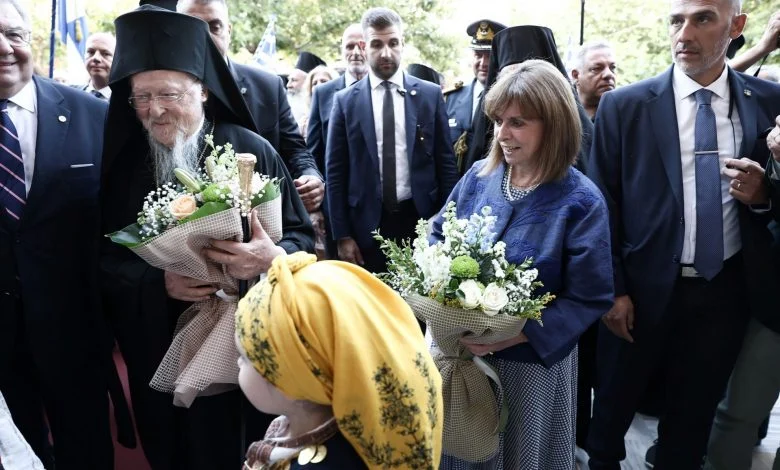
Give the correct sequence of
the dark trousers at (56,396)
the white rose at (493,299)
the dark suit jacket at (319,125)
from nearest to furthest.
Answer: the white rose at (493,299) < the dark trousers at (56,396) < the dark suit jacket at (319,125)

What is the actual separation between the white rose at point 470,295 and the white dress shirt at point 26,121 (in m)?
2.22

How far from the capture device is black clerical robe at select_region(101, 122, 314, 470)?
3023mm

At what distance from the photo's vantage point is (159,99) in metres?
2.92

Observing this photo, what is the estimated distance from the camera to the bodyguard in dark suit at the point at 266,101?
421 cm

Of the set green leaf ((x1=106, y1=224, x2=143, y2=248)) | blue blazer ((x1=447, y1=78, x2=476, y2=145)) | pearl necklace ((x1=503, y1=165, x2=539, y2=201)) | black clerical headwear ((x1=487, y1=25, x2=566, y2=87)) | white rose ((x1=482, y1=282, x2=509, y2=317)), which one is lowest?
blue blazer ((x1=447, y1=78, x2=476, y2=145))

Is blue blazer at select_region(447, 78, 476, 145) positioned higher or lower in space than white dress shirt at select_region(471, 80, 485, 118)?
lower

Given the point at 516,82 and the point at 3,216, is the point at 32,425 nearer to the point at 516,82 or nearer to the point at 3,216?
the point at 3,216

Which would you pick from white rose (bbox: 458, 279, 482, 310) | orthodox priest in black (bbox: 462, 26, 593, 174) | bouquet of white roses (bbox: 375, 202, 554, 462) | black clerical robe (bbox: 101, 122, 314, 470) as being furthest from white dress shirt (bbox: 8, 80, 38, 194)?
orthodox priest in black (bbox: 462, 26, 593, 174)

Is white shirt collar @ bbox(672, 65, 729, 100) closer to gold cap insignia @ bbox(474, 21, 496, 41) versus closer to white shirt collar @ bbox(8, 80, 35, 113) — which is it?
gold cap insignia @ bbox(474, 21, 496, 41)

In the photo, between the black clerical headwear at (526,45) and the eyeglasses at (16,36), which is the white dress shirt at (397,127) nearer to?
the black clerical headwear at (526,45)

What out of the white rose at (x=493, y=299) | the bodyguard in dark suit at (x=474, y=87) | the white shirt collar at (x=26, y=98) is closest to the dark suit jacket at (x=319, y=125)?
the bodyguard in dark suit at (x=474, y=87)

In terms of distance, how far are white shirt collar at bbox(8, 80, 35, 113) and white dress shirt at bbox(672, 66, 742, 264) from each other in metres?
3.38

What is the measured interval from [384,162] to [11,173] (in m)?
2.85

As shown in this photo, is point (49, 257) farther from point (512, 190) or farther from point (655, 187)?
point (655, 187)
